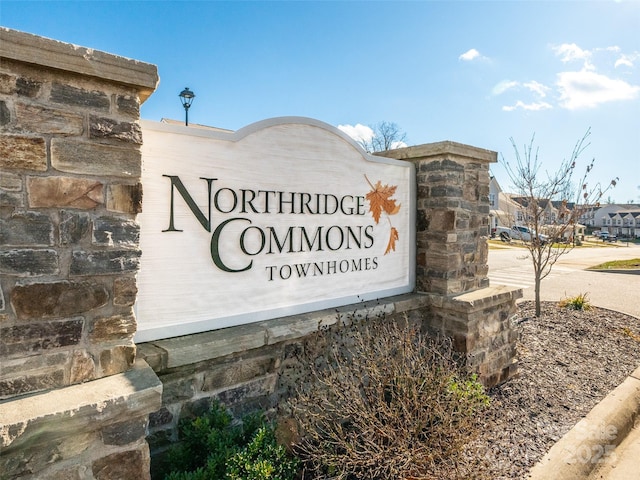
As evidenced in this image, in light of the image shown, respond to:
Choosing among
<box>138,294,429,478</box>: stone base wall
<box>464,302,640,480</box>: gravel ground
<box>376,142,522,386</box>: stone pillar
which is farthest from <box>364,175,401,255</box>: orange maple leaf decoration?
<box>464,302,640,480</box>: gravel ground

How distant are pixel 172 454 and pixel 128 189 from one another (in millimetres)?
1507

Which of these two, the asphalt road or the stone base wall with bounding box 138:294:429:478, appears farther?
the asphalt road

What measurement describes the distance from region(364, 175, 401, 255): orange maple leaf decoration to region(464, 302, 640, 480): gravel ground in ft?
5.66

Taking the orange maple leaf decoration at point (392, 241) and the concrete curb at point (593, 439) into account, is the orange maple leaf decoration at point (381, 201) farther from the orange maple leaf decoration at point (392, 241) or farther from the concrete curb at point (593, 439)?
the concrete curb at point (593, 439)

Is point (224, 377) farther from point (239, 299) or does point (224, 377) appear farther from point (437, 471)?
point (437, 471)

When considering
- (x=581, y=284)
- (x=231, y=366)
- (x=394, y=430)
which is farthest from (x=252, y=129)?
(x=581, y=284)

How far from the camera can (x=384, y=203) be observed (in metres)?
3.74

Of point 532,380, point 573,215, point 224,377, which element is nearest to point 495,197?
point 573,215

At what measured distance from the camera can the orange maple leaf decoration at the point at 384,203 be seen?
3.63 m

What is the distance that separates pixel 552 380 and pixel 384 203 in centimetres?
267

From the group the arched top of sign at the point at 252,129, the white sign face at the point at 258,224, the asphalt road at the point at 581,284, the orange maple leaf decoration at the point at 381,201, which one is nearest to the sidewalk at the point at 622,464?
the white sign face at the point at 258,224

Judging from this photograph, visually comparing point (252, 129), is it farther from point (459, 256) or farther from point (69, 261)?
point (459, 256)

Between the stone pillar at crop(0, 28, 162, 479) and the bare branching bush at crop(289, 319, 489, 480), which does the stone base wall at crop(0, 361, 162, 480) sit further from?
the bare branching bush at crop(289, 319, 489, 480)

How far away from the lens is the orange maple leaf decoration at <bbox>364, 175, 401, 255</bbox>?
3629 millimetres
